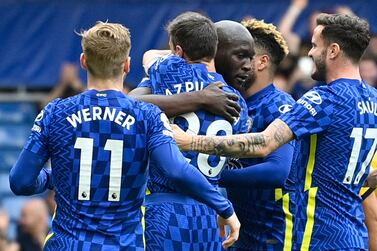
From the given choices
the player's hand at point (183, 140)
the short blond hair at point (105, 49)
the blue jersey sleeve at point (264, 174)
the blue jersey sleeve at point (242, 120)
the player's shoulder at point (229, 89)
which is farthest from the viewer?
the blue jersey sleeve at point (264, 174)

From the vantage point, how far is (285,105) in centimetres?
867

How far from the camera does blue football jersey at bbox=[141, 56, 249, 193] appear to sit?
25.8ft

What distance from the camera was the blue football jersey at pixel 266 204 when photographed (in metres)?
8.65

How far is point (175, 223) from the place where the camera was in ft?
25.5

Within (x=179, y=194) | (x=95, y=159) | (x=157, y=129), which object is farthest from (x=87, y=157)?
(x=179, y=194)

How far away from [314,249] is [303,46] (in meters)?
7.11

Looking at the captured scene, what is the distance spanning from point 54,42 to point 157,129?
9.34 meters

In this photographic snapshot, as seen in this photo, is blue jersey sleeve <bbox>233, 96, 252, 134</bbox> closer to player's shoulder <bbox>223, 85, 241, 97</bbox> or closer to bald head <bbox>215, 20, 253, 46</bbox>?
player's shoulder <bbox>223, 85, 241, 97</bbox>

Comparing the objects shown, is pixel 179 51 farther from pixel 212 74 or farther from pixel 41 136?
pixel 41 136

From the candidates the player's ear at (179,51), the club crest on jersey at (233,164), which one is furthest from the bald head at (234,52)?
the club crest on jersey at (233,164)

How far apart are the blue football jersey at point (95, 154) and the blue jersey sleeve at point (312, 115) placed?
38.4 inches

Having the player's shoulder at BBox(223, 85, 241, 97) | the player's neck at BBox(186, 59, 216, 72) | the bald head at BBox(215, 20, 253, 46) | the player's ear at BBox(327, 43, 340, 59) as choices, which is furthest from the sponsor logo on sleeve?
the bald head at BBox(215, 20, 253, 46)

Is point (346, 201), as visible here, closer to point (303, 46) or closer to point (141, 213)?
point (141, 213)

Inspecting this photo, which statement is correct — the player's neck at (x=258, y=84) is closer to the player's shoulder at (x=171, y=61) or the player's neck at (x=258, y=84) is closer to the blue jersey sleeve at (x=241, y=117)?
the blue jersey sleeve at (x=241, y=117)
